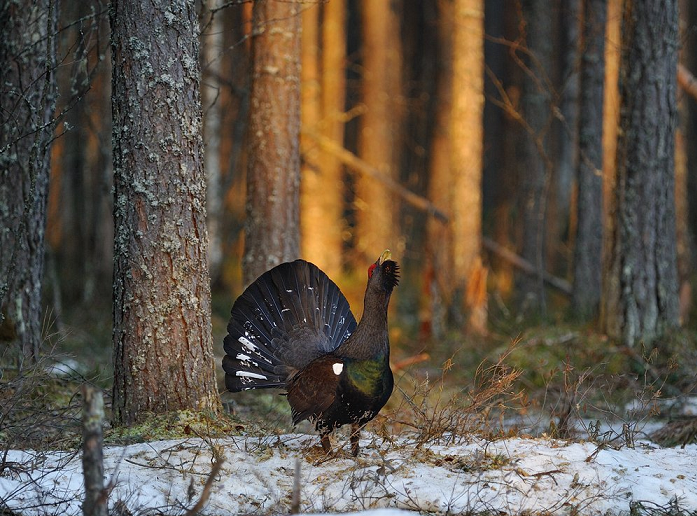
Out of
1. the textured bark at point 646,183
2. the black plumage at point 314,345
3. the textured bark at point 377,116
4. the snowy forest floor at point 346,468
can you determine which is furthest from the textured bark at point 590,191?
the black plumage at point 314,345

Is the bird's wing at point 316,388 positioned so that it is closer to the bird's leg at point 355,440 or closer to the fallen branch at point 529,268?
the bird's leg at point 355,440

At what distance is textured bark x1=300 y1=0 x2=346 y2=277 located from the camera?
14.6 meters

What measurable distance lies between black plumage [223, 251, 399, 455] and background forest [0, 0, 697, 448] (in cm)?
38

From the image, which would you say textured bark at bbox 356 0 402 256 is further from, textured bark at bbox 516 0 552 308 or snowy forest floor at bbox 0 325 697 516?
snowy forest floor at bbox 0 325 697 516

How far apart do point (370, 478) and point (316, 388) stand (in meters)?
0.81

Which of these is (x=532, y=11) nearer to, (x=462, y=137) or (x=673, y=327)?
(x=462, y=137)

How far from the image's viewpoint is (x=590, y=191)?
11.3 metres

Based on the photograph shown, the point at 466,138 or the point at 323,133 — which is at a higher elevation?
the point at 323,133

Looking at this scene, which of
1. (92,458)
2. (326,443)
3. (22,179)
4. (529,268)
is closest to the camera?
(92,458)

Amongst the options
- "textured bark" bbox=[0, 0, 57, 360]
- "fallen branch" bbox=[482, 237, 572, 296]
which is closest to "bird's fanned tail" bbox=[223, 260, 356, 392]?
"textured bark" bbox=[0, 0, 57, 360]

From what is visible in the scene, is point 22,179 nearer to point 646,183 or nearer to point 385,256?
point 385,256

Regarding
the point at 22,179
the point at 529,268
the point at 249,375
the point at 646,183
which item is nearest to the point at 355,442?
the point at 249,375

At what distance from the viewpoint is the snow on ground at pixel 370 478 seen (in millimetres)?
4230

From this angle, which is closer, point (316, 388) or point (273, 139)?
point (316, 388)
